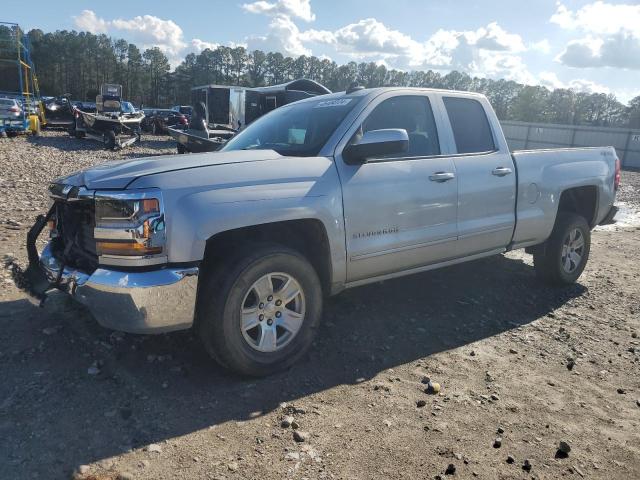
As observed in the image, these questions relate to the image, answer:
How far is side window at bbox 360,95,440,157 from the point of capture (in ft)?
13.6

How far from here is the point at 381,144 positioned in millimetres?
3605

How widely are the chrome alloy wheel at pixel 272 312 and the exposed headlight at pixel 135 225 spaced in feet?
2.21

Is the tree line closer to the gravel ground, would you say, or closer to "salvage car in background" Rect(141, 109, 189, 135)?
"salvage car in background" Rect(141, 109, 189, 135)

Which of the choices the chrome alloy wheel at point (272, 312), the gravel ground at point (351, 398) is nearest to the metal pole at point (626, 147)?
the gravel ground at point (351, 398)

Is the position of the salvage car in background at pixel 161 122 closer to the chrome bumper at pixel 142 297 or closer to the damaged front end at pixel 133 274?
the damaged front end at pixel 133 274

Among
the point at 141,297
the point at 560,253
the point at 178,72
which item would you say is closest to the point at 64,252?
the point at 141,297

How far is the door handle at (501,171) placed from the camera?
466 cm

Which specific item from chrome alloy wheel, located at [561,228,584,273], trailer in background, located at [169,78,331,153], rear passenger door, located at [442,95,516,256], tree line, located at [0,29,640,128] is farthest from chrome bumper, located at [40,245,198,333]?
tree line, located at [0,29,640,128]

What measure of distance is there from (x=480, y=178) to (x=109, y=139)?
16704mm

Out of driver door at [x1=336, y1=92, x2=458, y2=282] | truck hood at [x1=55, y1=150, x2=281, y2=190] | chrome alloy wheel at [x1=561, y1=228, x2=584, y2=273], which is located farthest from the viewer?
chrome alloy wheel at [x1=561, y1=228, x2=584, y2=273]

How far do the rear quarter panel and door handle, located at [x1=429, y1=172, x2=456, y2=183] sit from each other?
0.99 meters

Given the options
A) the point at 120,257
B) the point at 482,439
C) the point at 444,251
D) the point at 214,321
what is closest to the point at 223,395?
the point at 214,321

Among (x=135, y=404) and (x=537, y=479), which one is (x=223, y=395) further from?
(x=537, y=479)

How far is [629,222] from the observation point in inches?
415
